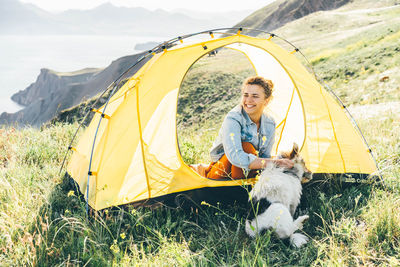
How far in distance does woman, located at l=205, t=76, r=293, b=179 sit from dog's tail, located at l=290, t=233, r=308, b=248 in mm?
689

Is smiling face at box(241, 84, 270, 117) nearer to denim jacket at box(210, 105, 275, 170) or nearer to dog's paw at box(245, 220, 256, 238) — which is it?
denim jacket at box(210, 105, 275, 170)

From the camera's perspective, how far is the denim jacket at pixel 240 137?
325 cm

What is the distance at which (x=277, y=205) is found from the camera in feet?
8.90

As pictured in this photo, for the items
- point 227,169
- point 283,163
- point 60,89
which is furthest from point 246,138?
point 60,89

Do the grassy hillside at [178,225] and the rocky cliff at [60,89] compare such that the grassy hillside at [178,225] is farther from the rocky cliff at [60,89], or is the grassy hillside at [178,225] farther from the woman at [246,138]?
the rocky cliff at [60,89]

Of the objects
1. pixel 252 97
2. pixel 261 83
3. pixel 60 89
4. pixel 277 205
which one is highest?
pixel 261 83

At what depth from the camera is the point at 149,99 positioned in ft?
12.0

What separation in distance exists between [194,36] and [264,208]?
7.27 ft

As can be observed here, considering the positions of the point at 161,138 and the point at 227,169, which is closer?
the point at 227,169

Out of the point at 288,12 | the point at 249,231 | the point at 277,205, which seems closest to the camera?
the point at 277,205

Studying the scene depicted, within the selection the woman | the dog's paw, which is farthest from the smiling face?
the dog's paw

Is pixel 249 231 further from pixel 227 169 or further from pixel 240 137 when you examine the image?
pixel 240 137

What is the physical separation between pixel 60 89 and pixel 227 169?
387 feet

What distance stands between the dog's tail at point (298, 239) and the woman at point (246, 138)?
69 cm
